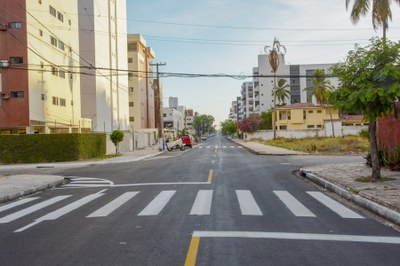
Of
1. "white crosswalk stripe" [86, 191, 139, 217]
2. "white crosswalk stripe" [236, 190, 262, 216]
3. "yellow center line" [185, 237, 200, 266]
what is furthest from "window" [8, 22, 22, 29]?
"yellow center line" [185, 237, 200, 266]

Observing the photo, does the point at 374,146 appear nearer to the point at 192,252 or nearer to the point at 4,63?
the point at 192,252

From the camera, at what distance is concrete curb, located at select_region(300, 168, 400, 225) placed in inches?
340

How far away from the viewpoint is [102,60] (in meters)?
54.6

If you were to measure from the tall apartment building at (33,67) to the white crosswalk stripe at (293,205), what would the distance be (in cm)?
2407

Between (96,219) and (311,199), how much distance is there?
5.97 metres

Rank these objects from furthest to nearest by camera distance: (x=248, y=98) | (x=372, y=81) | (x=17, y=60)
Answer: (x=248, y=98) < (x=17, y=60) < (x=372, y=81)

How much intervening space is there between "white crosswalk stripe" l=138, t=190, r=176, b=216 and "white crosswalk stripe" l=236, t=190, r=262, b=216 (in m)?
1.99

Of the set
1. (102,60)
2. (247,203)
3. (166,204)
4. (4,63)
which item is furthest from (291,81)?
(166,204)

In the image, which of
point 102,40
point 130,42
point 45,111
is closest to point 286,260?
point 45,111

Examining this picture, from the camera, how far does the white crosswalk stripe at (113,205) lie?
9554 mm

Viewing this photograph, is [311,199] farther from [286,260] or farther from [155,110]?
[155,110]

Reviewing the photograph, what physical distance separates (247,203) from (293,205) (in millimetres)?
1169

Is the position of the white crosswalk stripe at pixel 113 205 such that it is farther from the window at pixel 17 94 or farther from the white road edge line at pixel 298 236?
the window at pixel 17 94

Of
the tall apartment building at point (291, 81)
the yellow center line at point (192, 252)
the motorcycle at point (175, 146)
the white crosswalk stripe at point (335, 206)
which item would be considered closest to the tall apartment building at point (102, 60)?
the motorcycle at point (175, 146)
